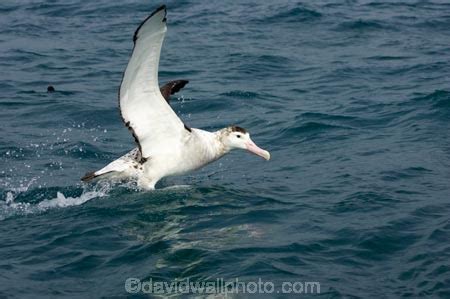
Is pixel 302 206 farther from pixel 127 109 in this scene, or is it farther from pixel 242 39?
pixel 242 39

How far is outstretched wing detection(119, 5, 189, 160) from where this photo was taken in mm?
8352

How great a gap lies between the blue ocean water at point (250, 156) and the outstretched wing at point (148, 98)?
0.60 metres

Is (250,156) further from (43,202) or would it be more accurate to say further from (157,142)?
(43,202)

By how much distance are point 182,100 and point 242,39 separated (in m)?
4.29

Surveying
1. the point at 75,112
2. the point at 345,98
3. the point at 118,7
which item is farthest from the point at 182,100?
the point at 118,7

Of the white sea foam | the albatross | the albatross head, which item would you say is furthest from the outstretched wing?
the white sea foam

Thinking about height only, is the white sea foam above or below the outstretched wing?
below

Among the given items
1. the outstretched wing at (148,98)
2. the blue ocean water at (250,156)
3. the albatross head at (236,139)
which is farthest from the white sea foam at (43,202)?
the albatross head at (236,139)

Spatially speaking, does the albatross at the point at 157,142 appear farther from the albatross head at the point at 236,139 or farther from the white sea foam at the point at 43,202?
the white sea foam at the point at 43,202

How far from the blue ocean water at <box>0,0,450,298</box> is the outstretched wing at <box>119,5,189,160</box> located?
597 millimetres

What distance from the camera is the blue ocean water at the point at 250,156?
762 centimetres

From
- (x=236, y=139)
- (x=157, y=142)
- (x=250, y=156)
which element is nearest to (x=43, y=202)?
(x=157, y=142)

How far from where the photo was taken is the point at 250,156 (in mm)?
11461

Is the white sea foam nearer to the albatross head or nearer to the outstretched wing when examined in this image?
the outstretched wing
